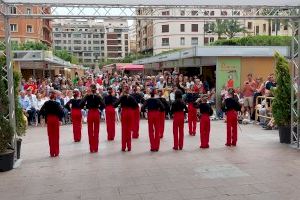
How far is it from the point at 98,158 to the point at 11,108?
8.04 feet

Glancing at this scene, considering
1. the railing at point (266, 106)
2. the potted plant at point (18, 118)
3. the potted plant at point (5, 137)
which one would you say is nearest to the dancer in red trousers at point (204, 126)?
the railing at point (266, 106)

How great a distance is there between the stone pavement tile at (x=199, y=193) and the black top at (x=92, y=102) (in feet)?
15.6

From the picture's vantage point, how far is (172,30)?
294ft

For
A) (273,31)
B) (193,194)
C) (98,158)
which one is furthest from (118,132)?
(273,31)

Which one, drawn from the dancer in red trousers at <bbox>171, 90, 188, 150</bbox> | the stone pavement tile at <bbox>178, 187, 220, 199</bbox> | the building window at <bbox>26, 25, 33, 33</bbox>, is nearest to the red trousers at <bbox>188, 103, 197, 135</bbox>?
the dancer in red trousers at <bbox>171, 90, 188, 150</bbox>

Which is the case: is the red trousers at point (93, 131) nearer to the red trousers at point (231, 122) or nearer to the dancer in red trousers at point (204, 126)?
the dancer in red trousers at point (204, 126)

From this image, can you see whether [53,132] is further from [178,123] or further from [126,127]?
[178,123]

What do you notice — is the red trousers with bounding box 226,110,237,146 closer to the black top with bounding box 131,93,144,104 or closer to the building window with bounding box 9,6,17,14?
the black top with bounding box 131,93,144,104

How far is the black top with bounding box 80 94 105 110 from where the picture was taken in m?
11.4

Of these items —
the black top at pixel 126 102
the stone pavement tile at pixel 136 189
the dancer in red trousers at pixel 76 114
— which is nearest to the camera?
the stone pavement tile at pixel 136 189

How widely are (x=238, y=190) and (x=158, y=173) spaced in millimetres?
1927

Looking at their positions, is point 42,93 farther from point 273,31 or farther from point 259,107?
point 273,31

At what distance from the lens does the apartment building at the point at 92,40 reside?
552 feet

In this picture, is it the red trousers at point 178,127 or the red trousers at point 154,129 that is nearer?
the red trousers at point 154,129
